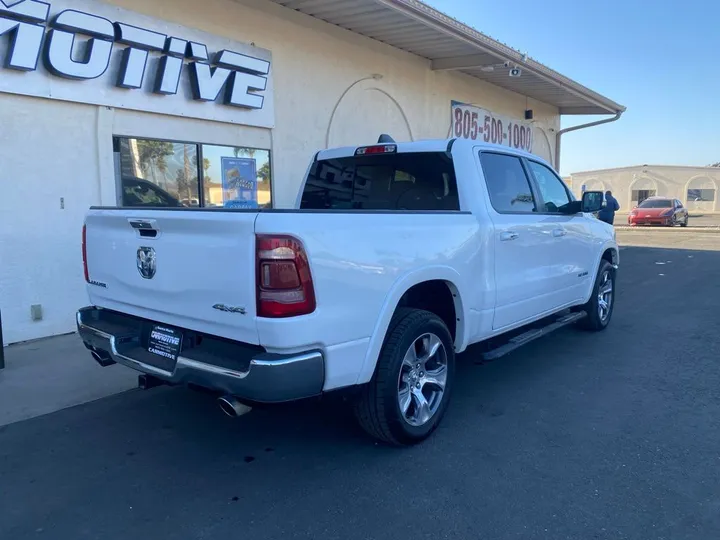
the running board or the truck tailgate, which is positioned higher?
the truck tailgate

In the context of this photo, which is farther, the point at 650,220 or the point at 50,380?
the point at 650,220

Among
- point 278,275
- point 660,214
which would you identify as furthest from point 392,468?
point 660,214

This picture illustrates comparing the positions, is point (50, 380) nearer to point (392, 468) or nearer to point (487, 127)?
point (392, 468)

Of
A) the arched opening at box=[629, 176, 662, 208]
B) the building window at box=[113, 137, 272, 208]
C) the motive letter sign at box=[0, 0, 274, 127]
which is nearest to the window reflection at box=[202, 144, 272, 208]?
the building window at box=[113, 137, 272, 208]

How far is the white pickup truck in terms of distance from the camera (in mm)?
2814

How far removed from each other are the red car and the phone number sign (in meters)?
15.2

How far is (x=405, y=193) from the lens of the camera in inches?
186

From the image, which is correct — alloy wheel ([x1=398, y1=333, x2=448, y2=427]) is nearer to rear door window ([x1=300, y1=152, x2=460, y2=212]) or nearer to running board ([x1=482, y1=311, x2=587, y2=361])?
running board ([x1=482, y1=311, x2=587, y2=361])

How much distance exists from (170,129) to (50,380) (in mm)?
3667

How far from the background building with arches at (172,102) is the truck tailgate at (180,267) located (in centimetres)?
300

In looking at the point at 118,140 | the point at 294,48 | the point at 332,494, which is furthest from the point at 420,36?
the point at 332,494

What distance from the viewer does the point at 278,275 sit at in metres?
2.78

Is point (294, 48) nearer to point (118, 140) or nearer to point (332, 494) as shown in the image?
point (118, 140)

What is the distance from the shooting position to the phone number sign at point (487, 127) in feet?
43.4
